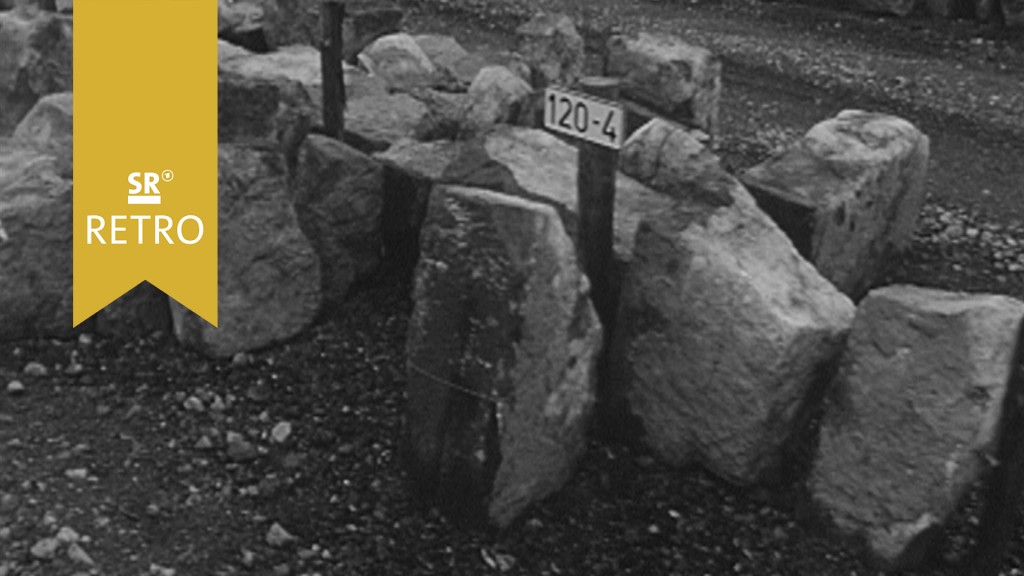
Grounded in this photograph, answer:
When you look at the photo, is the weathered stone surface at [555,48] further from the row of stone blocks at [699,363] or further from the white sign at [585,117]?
the white sign at [585,117]

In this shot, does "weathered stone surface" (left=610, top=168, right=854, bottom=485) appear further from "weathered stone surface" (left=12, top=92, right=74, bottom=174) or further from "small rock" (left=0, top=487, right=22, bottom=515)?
"weathered stone surface" (left=12, top=92, right=74, bottom=174)

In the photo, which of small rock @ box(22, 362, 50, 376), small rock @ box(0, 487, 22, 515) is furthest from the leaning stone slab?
small rock @ box(0, 487, 22, 515)

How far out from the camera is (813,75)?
35.7 feet

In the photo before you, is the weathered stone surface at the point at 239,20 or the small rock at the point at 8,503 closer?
the small rock at the point at 8,503

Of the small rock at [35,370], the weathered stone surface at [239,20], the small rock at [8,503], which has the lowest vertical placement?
the small rock at [8,503]

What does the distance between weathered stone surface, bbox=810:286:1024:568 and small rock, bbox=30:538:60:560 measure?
2.51 metres

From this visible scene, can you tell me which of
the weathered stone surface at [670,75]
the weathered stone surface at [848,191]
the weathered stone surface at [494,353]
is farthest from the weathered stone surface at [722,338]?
the weathered stone surface at [670,75]

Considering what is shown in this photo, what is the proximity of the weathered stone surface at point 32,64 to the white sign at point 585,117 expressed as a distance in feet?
13.2

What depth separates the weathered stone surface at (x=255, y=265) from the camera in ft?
17.4

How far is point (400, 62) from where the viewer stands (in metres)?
8.29

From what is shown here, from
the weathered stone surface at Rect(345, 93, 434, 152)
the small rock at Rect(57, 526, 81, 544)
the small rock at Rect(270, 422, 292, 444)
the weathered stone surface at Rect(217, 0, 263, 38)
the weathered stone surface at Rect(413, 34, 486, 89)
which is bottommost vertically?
Answer: the small rock at Rect(57, 526, 81, 544)

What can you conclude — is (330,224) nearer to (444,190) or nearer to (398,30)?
(444,190)

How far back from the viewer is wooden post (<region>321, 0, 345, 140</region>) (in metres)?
6.30

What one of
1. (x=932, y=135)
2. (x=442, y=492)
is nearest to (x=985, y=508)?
(x=442, y=492)
